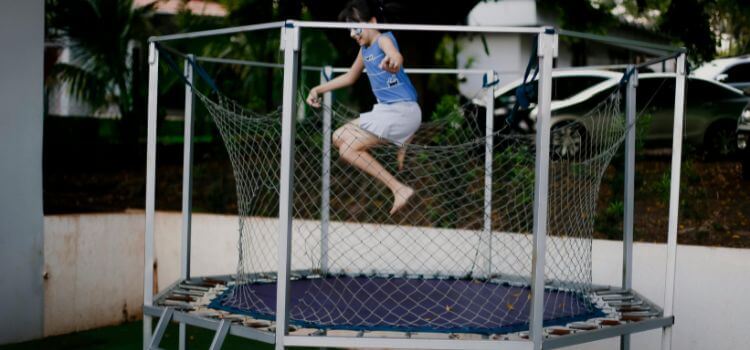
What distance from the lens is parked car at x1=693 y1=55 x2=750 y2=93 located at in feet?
18.7

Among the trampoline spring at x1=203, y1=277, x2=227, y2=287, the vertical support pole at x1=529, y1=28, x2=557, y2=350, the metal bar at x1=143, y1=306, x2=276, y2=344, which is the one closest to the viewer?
the vertical support pole at x1=529, y1=28, x2=557, y2=350

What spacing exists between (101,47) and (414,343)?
5.81 meters

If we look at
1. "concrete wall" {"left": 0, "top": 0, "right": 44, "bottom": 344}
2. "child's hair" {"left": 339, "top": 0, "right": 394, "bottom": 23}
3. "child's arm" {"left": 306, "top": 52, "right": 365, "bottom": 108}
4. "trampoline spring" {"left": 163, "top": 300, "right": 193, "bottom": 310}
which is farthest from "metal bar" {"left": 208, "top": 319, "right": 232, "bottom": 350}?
"concrete wall" {"left": 0, "top": 0, "right": 44, "bottom": 344}

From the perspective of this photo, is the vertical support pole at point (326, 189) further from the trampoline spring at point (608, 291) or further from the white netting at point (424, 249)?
the trampoline spring at point (608, 291)

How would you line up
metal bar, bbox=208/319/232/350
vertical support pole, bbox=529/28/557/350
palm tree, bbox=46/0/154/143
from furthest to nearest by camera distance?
A: palm tree, bbox=46/0/154/143 < metal bar, bbox=208/319/232/350 < vertical support pole, bbox=529/28/557/350

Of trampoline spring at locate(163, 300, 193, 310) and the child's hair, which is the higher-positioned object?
the child's hair

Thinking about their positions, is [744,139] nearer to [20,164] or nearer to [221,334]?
[221,334]

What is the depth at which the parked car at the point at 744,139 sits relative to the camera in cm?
549

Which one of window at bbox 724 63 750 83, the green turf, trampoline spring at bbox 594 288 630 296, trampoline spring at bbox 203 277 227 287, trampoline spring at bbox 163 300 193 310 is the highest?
window at bbox 724 63 750 83

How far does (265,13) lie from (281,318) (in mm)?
4578

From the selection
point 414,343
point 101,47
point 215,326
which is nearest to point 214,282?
point 215,326

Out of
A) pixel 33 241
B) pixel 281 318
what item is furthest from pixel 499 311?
pixel 33 241

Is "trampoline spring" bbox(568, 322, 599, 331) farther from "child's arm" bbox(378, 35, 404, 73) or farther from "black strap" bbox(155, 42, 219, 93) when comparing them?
"black strap" bbox(155, 42, 219, 93)

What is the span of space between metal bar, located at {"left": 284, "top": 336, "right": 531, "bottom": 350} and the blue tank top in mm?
1386
